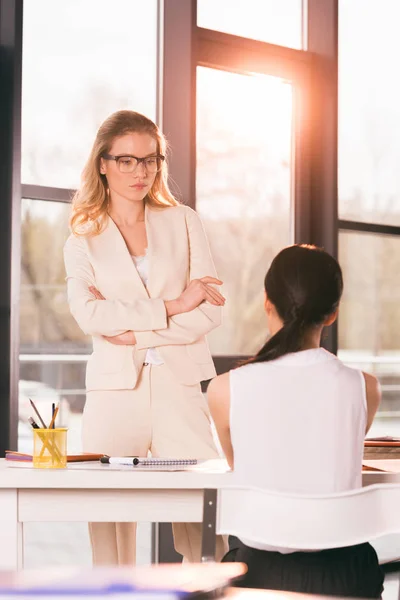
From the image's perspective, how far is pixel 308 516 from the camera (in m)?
1.51

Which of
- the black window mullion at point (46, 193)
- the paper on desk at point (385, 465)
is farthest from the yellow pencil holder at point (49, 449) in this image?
the black window mullion at point (46, 193)

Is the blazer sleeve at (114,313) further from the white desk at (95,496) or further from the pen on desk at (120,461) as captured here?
the white desk at (95,496)

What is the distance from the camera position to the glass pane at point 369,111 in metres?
4.68

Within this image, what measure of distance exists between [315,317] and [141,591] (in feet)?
4.42

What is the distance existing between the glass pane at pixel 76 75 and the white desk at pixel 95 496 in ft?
6.19

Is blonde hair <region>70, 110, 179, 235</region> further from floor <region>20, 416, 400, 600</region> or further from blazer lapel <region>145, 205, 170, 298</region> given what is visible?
floor <region>20, 416, 400, 600</region>

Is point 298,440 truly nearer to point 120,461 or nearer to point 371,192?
point 120,461

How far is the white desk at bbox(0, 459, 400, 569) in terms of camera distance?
1924 millimetres

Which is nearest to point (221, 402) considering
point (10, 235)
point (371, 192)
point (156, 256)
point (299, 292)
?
point (299, 292)

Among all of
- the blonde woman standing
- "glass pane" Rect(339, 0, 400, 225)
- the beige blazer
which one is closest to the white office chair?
the blonde woman standing

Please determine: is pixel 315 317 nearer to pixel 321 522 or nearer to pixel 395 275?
pixel 321 522

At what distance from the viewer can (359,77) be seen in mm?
4730

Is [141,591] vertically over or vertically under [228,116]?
under

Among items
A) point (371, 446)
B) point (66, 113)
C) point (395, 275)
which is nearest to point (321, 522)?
point (371, 446)
